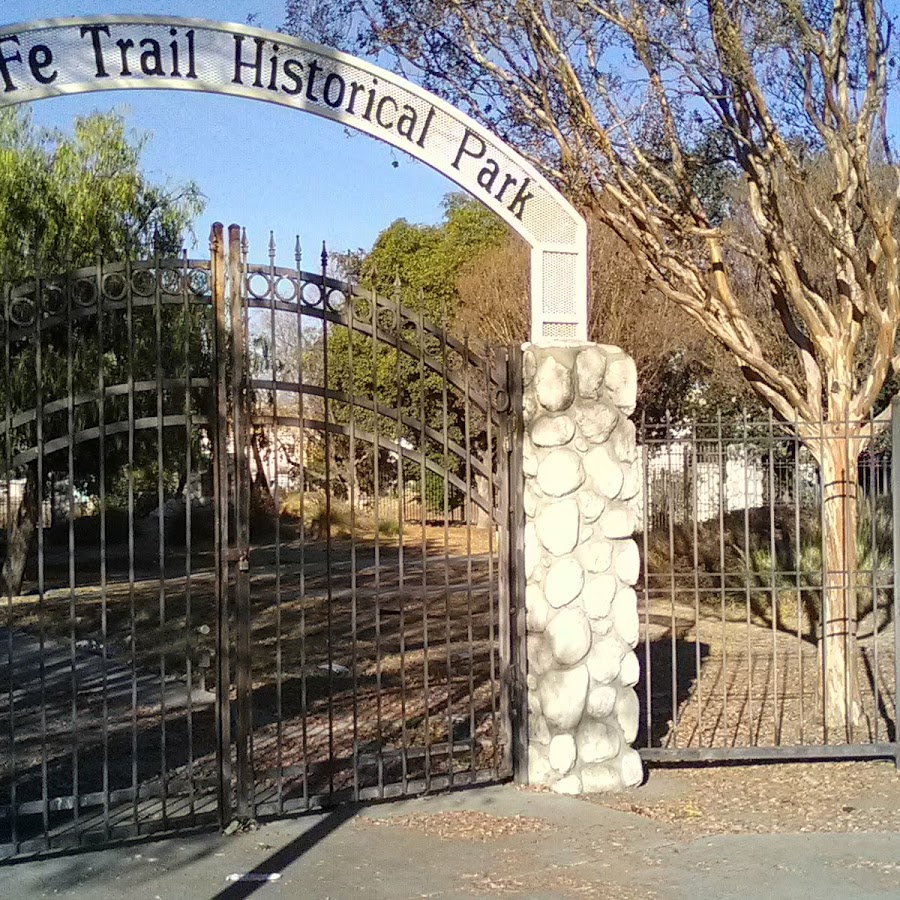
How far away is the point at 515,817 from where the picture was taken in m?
6.46

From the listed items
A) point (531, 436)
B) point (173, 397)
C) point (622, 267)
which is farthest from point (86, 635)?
point (622, 267)

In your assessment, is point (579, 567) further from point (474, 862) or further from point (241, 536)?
point (241, 536)

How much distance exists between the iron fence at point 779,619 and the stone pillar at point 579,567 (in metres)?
0.31

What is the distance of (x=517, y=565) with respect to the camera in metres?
7.01

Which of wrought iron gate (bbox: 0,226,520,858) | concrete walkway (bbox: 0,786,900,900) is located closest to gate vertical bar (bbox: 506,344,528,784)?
wrought iron gate (bbox: 0,226,520,858)

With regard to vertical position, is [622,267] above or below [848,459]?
above

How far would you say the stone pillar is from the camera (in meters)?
6.96

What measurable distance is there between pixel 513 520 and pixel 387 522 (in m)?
24.5

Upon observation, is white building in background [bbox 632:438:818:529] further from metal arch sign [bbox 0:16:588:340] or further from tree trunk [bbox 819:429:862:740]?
metal arch sign [bbox 0:16:588:340]

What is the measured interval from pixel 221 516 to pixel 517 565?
6.01ft

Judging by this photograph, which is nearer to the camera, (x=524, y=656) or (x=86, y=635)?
(x=524, y=656)

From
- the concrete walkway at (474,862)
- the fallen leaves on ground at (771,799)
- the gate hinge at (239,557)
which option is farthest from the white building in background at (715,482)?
the gate hinge at (239,557)

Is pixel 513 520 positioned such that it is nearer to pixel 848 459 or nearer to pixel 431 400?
pixel 848 459

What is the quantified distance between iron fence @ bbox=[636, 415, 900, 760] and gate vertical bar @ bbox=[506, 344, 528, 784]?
2.55 ft
